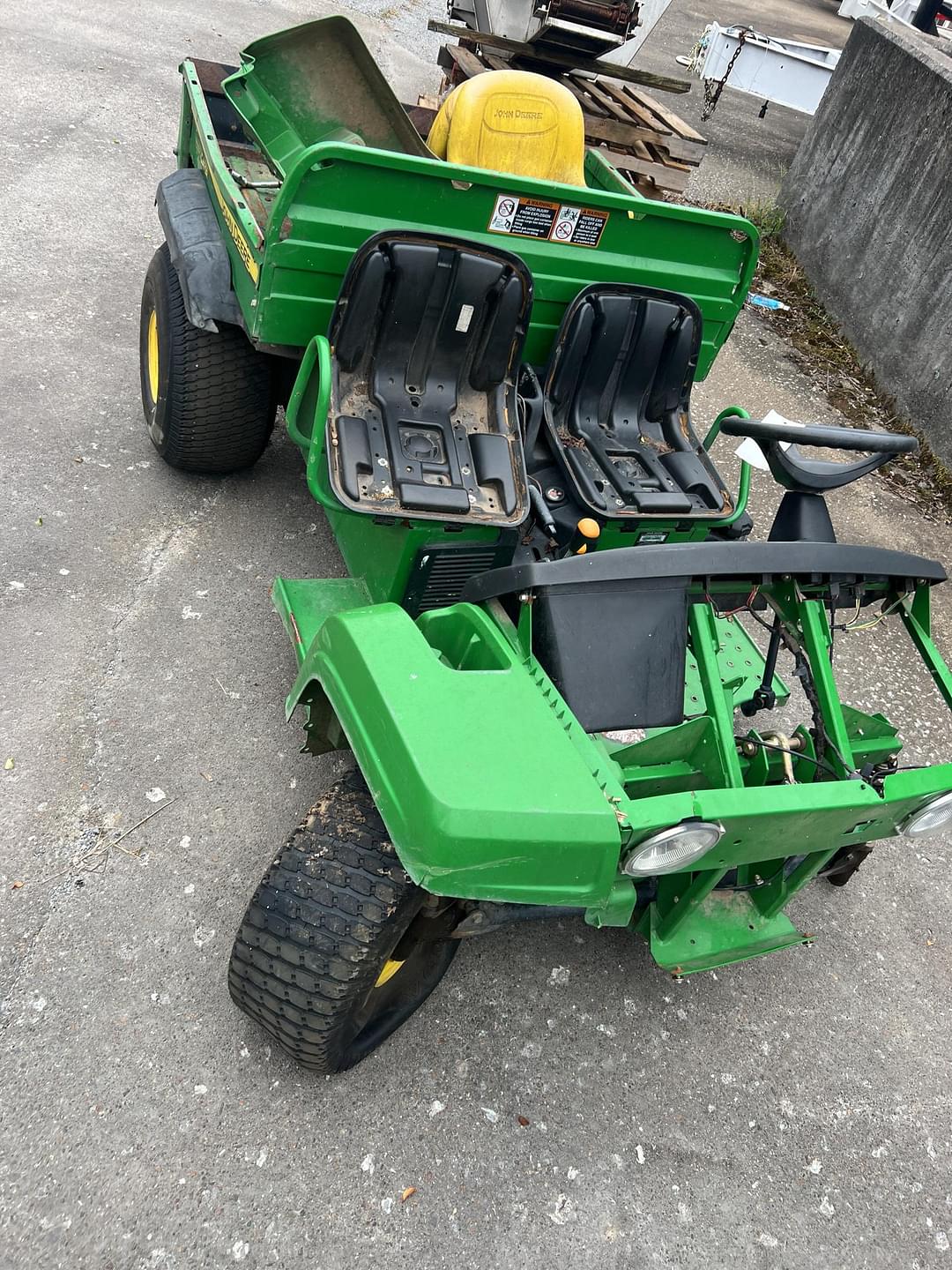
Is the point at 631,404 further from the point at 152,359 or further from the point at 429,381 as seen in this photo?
the point at 152,359

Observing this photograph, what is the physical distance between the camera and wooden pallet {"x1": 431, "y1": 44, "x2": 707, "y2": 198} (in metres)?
5.01

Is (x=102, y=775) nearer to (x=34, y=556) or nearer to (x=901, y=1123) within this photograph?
(x=34, y=556)

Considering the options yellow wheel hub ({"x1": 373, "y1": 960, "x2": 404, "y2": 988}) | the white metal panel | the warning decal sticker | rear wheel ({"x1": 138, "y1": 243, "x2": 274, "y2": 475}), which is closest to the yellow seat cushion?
the warning decal sticker

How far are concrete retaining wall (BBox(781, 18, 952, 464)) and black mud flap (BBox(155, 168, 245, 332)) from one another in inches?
163

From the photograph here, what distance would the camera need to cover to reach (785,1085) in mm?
2414

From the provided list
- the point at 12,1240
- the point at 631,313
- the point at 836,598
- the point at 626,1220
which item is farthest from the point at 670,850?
the point at 631,313

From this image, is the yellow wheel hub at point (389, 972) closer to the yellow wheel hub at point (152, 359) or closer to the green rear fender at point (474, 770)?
the green rear fender at point (474, 770)

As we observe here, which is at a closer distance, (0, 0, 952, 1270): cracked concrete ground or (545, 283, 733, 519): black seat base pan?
(0, 0, 952, 1270): cracked concrete ground

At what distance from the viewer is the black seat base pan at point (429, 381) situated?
273 cm

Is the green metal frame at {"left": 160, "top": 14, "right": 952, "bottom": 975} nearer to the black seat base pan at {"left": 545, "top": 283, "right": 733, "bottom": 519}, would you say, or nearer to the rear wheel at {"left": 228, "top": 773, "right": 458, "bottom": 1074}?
the black seat base pan at {"left": 545, "top": 283, "right": 733, "bottom": 519}

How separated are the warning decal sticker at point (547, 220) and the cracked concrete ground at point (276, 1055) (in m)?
1.37

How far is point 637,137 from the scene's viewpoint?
5156 mm

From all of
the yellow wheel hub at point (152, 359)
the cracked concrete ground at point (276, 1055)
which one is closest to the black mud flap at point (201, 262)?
the yellow wheel hub at point (152, 359)

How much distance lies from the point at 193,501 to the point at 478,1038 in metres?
2.29
